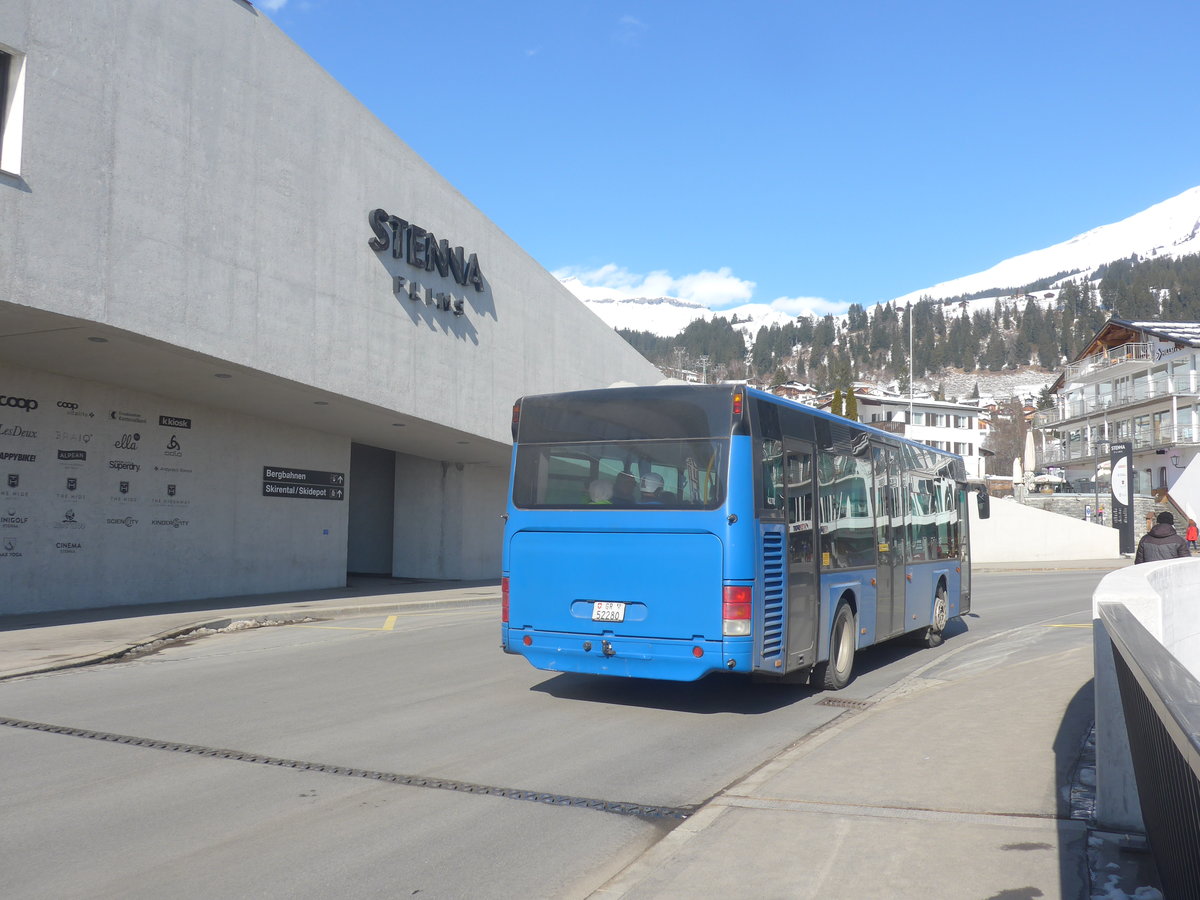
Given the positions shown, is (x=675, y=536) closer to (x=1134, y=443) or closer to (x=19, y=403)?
(x=19, y=403)

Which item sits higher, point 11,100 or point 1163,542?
point 11,100

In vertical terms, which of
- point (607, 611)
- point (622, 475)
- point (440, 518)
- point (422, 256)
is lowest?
point (607, 611)

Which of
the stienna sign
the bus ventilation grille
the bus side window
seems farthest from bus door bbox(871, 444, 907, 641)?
the stienna sign

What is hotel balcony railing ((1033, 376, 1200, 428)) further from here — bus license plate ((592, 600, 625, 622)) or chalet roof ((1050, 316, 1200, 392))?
bus license plate ((592, 600, 625, 622))

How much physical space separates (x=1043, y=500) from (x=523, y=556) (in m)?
58.3

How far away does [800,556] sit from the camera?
32.0ft

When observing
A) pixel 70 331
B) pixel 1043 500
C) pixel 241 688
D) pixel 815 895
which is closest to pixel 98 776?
pixel 241 688

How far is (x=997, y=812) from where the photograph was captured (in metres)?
5.88

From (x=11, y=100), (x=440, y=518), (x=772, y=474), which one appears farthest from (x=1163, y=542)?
(x=440, y=518)

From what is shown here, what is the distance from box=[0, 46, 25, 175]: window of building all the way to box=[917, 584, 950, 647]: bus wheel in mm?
14251

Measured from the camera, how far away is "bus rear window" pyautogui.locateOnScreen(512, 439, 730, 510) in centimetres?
905

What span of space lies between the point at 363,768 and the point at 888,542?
755cm

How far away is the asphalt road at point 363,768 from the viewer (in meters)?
5.11

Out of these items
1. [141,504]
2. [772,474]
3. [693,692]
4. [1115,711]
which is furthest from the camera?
[141,504]
